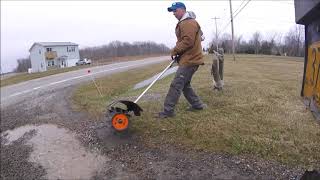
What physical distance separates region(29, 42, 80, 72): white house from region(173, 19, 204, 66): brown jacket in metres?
81.1

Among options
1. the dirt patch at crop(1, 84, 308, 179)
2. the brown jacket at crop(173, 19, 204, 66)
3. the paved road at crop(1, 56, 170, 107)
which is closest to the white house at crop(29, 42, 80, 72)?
the paved road at crop(1, 56, 170, 107)

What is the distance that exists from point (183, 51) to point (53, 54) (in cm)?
8345

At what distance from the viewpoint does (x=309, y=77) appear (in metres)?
4.21

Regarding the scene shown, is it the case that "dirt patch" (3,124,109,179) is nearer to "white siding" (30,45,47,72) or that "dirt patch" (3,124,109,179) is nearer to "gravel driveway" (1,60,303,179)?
"gravel driveway" (1,60,303,179)

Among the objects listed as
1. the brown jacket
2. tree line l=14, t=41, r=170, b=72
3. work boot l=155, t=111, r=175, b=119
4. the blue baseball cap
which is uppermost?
tree line l=14, t=41, r=170, b=72

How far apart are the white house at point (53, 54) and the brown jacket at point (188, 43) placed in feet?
266

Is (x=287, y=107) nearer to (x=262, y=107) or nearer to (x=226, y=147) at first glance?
(x=262, y=107)

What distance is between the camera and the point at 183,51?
24.8 ft

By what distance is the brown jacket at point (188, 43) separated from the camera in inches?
292

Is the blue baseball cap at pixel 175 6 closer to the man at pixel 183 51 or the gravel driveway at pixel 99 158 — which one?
the man at pixel 183 51

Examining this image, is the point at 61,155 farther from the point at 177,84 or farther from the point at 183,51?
the point at 183,51

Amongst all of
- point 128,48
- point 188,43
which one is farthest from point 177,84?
point 128,48

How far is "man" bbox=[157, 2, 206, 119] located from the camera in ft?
24.4

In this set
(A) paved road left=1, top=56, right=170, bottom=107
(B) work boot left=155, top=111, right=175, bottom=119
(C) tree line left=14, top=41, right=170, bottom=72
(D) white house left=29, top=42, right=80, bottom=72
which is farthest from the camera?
(C) tree line left=14, top=41, right=170, bottom=72
